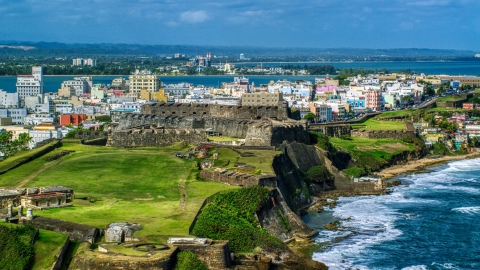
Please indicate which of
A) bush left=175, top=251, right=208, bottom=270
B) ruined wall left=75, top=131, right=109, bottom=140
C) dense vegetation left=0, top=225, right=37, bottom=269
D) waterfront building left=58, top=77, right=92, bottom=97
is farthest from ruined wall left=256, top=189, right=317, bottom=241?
waterfront building left=58, top=77, right=92, bottom=97

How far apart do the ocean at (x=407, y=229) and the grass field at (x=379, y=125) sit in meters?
26.8

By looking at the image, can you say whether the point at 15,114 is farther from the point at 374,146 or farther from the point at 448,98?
the point at 448,98

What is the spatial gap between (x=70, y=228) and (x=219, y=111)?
35.3 metres

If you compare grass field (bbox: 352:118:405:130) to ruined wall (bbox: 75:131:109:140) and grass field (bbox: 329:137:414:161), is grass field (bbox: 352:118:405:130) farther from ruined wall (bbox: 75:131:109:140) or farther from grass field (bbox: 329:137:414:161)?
ruined wall (bbox: 75:131:109:140)

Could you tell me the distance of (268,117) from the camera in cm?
6412

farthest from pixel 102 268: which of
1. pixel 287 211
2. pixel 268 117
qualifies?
pixel 268 117

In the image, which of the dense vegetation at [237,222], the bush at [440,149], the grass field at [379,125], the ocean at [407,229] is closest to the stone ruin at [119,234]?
the dense vegetation at [237,222]

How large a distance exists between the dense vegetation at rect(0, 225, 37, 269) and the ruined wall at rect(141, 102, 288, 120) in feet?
117

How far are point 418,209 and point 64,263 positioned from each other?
24644mm

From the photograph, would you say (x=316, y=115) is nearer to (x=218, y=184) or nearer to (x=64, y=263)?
(x=218, y=184)

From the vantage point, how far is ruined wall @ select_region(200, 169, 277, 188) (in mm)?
41438

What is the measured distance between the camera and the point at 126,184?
41.8 metres

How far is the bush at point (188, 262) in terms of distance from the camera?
2952 cm

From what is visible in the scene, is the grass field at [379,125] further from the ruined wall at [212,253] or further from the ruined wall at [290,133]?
the ruined wall at [212,253]
